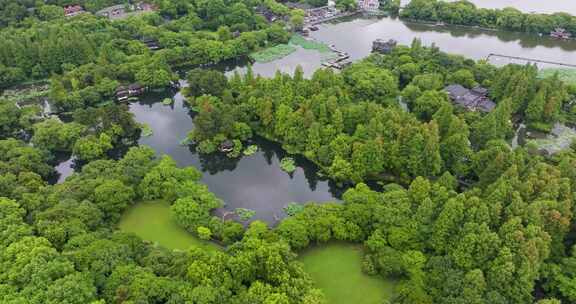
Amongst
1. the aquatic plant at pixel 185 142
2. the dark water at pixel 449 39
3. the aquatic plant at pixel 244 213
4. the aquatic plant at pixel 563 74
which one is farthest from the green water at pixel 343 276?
the aquatic plant at pixel 563 74

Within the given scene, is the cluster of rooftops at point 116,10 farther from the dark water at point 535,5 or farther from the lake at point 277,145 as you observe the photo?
the dark water at point 535,5

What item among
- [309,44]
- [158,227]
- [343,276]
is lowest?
[343,276]

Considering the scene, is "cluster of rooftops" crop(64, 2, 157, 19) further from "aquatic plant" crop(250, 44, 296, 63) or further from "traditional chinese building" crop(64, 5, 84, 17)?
"aquatic plant" crop(250, 44, 296, 63)

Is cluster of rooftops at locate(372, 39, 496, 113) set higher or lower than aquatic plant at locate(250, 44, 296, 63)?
lower

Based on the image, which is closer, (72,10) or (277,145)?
(277,145)

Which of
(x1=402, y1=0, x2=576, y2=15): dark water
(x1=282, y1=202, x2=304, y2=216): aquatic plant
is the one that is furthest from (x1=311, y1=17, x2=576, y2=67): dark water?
(x1=282, y1=202, x2=304, y2=216): aquatic plant

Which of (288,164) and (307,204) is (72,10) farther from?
(307,204)

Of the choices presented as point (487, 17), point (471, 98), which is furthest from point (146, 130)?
point (487, 17)

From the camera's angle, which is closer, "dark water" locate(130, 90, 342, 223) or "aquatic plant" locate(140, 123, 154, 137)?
"dark water" locate(130, 90, 342, 223)

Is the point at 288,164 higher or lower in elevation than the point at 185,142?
lower
